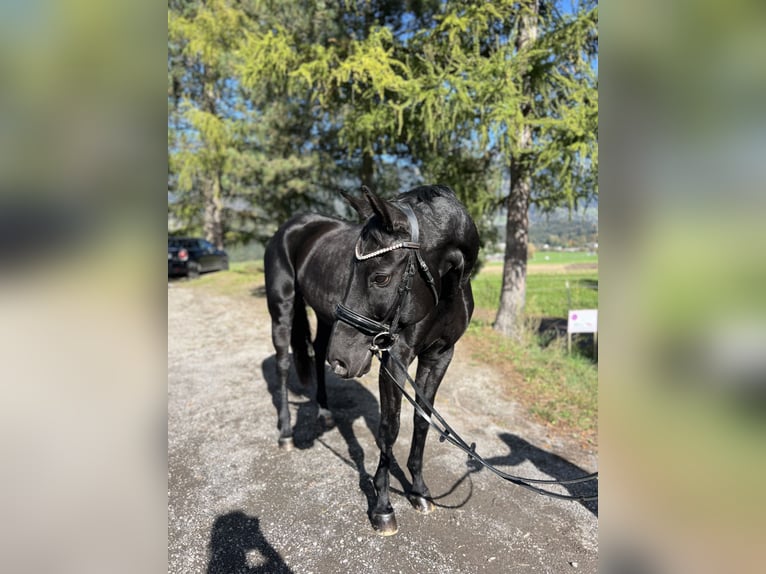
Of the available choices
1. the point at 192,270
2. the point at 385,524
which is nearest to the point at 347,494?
the point at 385,524

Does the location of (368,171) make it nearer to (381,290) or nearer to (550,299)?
(381,290)

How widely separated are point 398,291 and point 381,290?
9 cm

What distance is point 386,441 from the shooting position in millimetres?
2758

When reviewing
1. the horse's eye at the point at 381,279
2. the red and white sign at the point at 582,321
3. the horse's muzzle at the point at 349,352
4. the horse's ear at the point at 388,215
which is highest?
the horse's ear at the point at 388,215

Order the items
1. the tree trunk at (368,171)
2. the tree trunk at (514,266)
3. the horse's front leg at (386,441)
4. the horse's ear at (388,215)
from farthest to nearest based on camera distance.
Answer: the tree trunk at (368,171) → the tree trunk at (514,266) → the horse's front leg at (386,441) → the horse's ear at (388,215)

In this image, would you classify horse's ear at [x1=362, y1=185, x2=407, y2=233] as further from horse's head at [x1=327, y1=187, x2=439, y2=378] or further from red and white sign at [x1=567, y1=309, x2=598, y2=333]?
red and white sign at [x1=567, y1=309, x2=598, y2=333]

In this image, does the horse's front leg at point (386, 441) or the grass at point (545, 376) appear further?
the grass at point (545, 376)

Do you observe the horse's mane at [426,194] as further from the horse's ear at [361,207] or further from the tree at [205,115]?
the tree at [205,115]

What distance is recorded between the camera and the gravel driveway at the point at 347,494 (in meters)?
2.50

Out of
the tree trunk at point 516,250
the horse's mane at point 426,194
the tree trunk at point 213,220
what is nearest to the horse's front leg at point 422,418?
the horse's mane at point 426,194

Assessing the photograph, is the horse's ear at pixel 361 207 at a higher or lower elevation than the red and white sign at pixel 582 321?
higher

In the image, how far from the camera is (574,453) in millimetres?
3965
